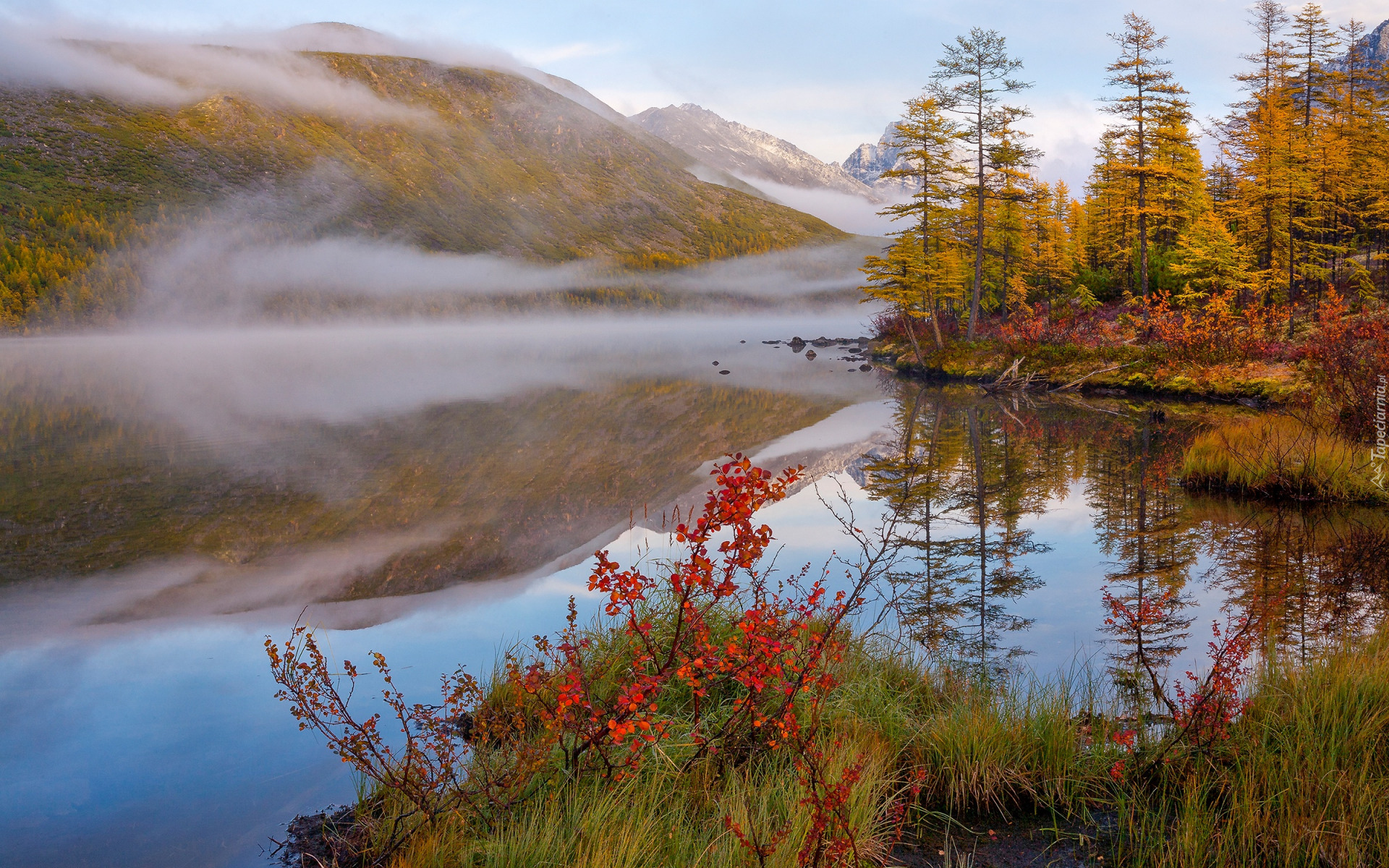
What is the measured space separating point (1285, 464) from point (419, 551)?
11.9 metres

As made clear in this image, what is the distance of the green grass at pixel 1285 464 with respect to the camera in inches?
400

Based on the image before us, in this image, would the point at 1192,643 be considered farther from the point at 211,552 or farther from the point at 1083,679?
the point at 211,552

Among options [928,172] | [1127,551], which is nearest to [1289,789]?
[1127,551]

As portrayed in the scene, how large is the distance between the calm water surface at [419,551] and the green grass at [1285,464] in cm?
62

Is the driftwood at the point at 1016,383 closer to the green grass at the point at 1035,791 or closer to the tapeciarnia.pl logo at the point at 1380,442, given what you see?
the tapeciarnia.pl logo at the point at 1380,442

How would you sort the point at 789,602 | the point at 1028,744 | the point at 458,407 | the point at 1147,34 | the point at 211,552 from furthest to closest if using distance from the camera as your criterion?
1. the point at 1147,34
2. the point at 458,407
3. the point at 211,552
4. the point at 789,602
5. the point at 1028,744

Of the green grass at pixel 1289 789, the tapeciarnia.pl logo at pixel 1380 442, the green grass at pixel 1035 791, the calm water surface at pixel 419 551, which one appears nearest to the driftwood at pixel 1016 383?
the calm water surface at pixel 419 551

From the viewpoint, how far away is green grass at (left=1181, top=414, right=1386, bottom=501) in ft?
33.3

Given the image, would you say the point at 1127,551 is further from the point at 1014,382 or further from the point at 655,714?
the point at 1014,382

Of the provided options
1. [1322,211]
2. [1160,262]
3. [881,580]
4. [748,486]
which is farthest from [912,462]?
[1322,211]

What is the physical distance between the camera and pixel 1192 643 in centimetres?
621

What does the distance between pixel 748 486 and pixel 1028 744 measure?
7.74 feet

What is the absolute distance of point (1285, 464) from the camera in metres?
10.7

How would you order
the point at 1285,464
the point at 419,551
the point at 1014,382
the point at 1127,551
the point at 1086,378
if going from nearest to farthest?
the point at 1127,551 < the point at 419,551 < the point at 1285,464 < the point at 1086,378 < the point at 1014,382
